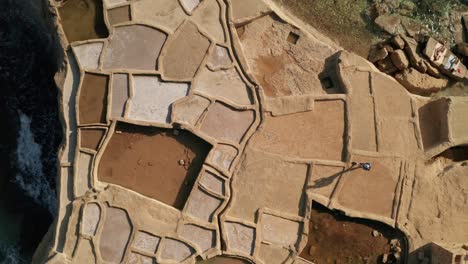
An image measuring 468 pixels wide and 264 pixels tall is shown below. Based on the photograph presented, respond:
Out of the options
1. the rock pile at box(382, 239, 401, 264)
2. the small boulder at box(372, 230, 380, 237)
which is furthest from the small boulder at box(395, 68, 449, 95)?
the rock pile at box(382, 239, 401, 264)

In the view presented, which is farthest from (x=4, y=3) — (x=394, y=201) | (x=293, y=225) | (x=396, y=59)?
(x=394, y=201)

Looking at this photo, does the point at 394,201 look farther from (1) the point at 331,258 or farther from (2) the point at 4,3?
(2) the point at 4,3

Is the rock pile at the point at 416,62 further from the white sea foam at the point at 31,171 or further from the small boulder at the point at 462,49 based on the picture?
the white sea foam at the point at 31,171

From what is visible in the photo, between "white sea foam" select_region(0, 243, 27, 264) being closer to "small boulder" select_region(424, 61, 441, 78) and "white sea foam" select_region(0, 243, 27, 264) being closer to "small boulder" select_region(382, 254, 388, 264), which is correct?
"small boulder" select_region(382, 254, 388, 264)

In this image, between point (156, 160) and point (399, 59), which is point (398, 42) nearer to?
point (399, 59)

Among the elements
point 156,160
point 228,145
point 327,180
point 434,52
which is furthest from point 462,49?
point 156,160

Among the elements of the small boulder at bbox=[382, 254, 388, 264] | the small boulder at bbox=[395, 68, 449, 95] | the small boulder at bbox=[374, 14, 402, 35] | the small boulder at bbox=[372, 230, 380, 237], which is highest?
the small boulder at bbox=[374, 14, 402, 35]

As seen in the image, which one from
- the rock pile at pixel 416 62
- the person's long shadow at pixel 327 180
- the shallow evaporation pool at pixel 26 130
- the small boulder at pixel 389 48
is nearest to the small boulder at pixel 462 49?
the rock pile at pixel 416 62

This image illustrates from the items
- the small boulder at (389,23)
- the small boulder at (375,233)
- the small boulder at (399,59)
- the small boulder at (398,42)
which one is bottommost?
the small boulder at (375,233)
